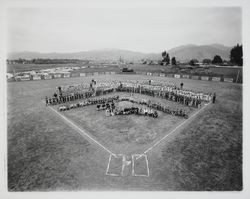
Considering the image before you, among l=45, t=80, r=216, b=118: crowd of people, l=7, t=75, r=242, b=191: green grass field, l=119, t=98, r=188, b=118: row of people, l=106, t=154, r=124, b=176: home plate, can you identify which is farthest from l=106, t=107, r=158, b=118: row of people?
l=106, t=154, r=124, b=176: home plate

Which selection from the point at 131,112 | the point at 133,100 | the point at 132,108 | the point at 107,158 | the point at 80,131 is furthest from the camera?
Answer: the point at 133,100

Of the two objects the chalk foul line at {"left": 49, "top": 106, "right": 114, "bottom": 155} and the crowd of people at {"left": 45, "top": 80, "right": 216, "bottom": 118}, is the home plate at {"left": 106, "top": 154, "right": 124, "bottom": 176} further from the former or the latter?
the crowd of people at {"left": 45, "top": 80, "right": 216, "bottom": 118}

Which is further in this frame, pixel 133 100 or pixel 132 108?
pixel 133 100

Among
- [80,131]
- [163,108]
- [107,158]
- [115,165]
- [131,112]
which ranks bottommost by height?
[115,165]

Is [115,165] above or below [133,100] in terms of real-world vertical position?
below

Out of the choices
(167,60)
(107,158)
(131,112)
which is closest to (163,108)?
(131,112)

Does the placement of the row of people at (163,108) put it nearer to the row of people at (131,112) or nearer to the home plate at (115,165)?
the row of people at (131,112)

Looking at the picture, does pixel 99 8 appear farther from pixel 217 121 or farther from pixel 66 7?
pixel 217 121

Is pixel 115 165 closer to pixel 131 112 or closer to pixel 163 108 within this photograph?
pixel 131 112

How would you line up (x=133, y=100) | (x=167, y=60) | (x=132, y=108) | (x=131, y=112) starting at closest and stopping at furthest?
(x=131, y=112) < (x=132, y=108) < (x=133, y=100) < (x=167, y=60)
